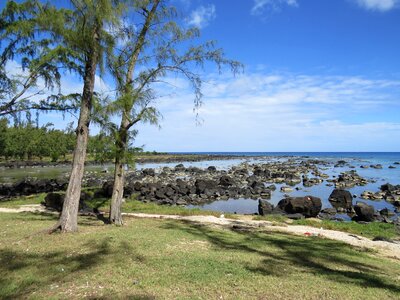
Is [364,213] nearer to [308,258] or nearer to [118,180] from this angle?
[308,258]

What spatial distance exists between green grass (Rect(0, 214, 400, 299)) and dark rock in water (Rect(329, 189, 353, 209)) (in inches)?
663

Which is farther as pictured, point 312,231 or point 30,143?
point 30,143

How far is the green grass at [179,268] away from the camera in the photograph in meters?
6.16

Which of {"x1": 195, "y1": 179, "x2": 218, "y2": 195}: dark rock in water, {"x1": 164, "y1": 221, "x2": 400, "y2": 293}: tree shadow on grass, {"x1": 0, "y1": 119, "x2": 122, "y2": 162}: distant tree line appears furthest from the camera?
{"x1": 0, "y1": 119, "x2": 122, "y2": 162}: distant tree line

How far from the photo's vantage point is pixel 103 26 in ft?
36.4

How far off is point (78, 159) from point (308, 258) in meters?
7.62

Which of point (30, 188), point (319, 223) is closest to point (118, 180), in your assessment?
point (319, 223)

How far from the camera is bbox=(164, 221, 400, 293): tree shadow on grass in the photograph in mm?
7387

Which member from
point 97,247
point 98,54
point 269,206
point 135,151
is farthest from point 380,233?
point 98,54

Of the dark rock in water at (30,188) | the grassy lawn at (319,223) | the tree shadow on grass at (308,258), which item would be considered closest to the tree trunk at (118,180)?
the tree shadow on grass at (308,258)

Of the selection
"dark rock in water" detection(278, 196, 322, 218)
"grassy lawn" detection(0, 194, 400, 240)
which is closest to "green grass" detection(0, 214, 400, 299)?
"grassy lawn" detection(0, 194, 400, 240)

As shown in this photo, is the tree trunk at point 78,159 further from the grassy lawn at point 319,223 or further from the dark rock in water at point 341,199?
the dark rock in water at point 341,199

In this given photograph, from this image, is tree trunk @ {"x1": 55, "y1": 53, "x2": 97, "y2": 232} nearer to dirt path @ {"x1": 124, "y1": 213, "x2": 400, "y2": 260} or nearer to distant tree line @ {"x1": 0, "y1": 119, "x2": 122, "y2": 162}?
dirt path @ {"x1": 124, "y1": 213, "x2": 400, "y2": 260}

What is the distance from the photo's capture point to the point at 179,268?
738 cm
